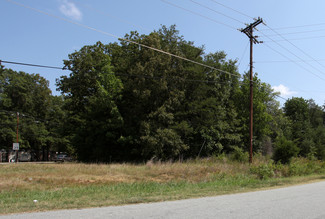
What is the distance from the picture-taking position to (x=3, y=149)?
61.1 meters

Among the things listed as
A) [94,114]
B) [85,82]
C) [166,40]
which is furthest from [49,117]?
[166,40]

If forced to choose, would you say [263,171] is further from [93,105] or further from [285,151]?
[93,105]

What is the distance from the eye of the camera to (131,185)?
14.1 metres

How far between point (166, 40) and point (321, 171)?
81.8 feet

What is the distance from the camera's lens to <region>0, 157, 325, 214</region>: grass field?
31.2 ft

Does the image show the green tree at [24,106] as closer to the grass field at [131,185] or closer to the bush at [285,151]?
the grass field at [131,185]

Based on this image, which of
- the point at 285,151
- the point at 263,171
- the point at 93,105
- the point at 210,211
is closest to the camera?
the point at 210,211

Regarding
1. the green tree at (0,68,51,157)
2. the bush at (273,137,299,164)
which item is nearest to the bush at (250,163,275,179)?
the bush at (273,137,299,164)

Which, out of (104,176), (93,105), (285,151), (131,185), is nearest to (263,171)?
(285,151)

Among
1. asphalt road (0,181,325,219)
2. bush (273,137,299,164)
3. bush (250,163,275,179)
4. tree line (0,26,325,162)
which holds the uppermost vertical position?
tree line (0,26,325,162)

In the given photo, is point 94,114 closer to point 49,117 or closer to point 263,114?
point 263,114

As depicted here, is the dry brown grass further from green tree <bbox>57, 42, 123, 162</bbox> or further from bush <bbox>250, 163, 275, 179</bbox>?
green tree <bbox>57, 42, 123, 162</bbox>

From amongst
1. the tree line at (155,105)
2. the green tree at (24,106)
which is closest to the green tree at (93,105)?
the tree line at (155,105)

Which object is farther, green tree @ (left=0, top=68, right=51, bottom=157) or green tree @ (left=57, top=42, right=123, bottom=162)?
green tree @ (left=0, top=68, right=51, bottom=157)
